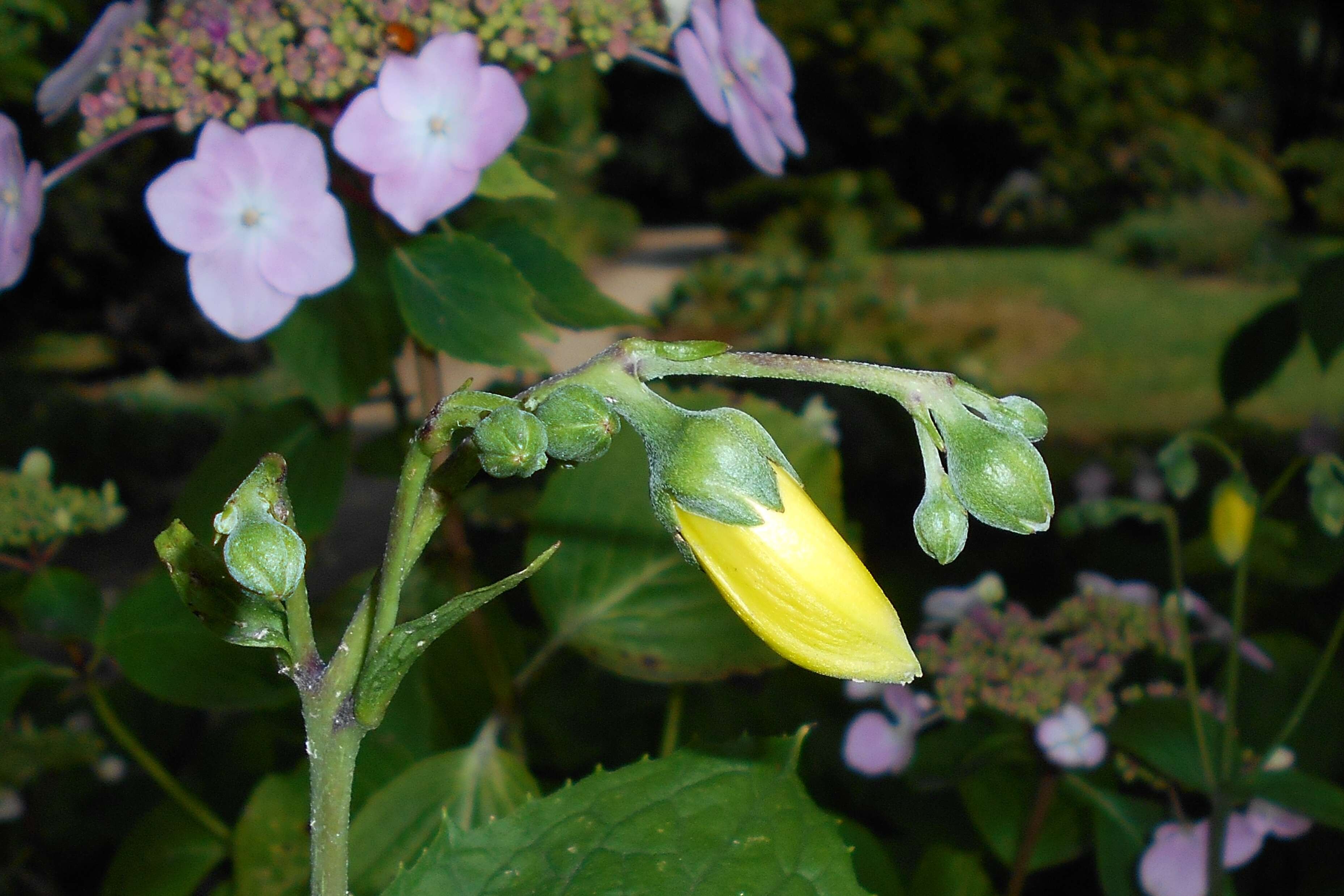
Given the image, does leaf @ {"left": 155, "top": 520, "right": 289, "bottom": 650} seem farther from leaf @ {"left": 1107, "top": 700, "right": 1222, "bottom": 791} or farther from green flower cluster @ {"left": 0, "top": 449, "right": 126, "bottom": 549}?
leaf @ {"left": 1107, "top": 700, "right": 1222, "bottom": 791}

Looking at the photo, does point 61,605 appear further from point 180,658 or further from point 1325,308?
point 1325,308

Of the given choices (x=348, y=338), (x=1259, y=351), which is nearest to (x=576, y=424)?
(x=348, y=338)

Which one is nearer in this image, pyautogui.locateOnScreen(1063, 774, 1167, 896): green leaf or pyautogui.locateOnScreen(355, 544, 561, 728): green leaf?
pyautogui.locateOnScreen(355, 544, 561, 728): green leaf

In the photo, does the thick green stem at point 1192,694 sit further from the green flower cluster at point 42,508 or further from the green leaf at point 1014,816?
the green flower cluster at point 42,508

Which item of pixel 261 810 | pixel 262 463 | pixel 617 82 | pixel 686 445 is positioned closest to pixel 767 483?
pixel 686 445

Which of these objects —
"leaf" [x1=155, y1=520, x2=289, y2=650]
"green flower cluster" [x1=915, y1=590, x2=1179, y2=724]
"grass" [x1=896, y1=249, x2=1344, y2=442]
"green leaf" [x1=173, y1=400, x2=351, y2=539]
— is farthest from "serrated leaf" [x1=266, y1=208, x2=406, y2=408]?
"grass" [x1=896, y1=249, x2=1344, y2=442]

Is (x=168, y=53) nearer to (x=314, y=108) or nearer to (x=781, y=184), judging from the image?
(x=314, y=108)
